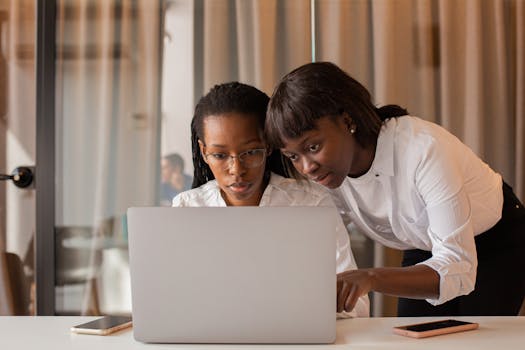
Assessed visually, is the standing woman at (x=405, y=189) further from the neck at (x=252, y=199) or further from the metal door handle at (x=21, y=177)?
the metal door handle at (x=21, y=177)

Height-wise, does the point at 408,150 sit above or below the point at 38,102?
below

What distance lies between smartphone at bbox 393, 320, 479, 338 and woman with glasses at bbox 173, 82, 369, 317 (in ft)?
1.14

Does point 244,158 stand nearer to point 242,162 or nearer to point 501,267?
point 242,162

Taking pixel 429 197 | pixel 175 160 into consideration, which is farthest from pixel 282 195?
pixel 175 160

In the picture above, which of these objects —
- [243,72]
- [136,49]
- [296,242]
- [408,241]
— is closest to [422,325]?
[296,242]

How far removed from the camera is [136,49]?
262 centimetres

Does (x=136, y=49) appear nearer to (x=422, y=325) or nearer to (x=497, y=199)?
(x=497, y=199)

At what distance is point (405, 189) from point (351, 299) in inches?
17.5

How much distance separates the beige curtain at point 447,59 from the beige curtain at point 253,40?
0.09 metres

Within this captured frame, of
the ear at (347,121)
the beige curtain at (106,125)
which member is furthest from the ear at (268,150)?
the beige curtain at (106,125)

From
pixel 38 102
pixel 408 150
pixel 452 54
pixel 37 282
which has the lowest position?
pixel 37 282

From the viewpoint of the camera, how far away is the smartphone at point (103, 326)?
1.14 m

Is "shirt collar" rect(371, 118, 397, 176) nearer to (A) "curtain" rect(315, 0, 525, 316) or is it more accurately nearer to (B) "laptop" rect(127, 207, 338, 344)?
(B) "laptop" rect(127, 207, 338, 344)

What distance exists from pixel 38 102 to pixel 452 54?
160 centimetres
